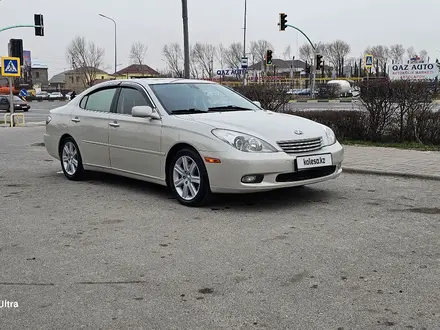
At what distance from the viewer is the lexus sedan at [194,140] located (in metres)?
5.84

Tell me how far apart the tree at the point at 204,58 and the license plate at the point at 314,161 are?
293ft

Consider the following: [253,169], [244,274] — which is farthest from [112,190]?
[244,274]

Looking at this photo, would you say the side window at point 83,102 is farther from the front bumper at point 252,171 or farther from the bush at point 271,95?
the bush at point 271,95

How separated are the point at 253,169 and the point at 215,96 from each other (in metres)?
1.84

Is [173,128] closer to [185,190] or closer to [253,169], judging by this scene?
[185,190]

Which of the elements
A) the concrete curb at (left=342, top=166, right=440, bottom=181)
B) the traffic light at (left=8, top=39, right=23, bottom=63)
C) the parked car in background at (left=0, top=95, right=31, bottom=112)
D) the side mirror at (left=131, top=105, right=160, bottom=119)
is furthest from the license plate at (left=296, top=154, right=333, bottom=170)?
the parked car in background at (left=0, top=95, right=31, bottom=112)

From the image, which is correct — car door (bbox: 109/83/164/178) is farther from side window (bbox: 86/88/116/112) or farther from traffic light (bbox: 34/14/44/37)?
traffic light (bbox: 34/14/44/37)

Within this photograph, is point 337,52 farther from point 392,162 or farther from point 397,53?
point 392,162

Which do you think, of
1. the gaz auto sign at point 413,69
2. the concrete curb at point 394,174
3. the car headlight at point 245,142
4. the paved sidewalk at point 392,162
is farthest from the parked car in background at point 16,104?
the car headlight at point 245,142

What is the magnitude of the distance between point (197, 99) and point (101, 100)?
1619 millimetres

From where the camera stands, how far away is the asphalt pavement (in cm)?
337

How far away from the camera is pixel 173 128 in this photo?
6.34m

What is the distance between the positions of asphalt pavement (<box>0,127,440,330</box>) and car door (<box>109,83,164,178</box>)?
0.41 m

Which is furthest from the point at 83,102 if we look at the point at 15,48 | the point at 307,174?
the point at 15,48
